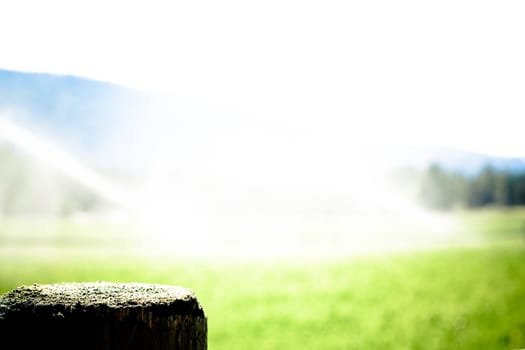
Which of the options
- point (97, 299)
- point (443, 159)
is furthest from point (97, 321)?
point (443, 159)

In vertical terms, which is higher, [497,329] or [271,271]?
[271,271]

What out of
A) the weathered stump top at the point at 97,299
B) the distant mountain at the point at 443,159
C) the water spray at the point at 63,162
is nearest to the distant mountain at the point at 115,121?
the water spray at the point at 63,162

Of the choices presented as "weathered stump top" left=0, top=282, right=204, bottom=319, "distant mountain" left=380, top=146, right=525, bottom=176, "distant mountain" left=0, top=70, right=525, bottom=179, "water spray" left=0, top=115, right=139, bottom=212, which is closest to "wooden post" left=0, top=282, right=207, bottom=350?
"weathered stump top" left=0, top=282, right=204, bottom=319

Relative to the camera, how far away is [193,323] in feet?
3.92

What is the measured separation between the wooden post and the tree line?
500cm

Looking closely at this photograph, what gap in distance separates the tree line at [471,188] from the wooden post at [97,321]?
4996 millimetres

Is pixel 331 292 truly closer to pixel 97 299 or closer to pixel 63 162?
pixel 63 162

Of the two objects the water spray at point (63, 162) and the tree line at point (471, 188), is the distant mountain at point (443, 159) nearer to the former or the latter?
the tree line at point (471, 188)

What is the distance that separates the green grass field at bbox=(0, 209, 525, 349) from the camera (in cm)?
418

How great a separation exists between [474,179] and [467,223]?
1.90 ft

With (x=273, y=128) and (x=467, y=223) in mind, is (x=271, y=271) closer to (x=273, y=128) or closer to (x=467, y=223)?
(x=273, y=128)

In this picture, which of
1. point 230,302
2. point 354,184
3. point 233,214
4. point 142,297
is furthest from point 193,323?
point 354,184

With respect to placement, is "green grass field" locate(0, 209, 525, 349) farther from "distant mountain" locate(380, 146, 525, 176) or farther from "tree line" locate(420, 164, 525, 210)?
"distant mountain" locate(380, 146, 525, 176)

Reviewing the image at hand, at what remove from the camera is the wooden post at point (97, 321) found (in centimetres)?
109
